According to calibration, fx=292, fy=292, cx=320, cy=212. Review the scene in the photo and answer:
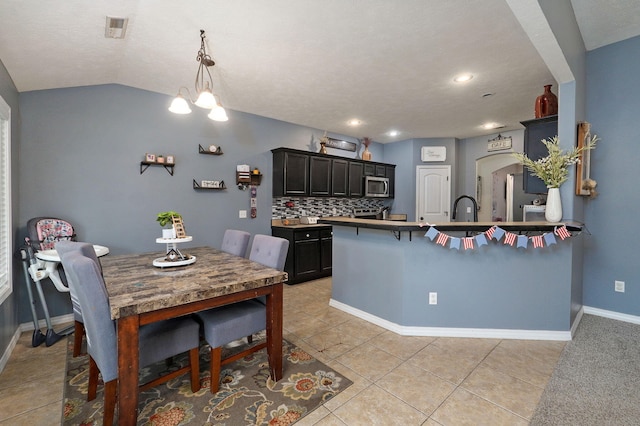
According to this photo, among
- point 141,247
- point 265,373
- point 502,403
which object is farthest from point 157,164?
point 502,403

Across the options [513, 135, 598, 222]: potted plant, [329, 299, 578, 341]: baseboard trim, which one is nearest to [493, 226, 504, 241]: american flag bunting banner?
[513, 135, 598, 222]: potted plant

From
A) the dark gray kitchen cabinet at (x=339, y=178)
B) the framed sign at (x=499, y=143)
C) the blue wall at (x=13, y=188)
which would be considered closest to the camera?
the blue wall at (x=13, y=188)

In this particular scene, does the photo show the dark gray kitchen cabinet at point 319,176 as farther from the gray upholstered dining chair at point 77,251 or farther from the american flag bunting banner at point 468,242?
the gray upholstered dining chair at point 77,251

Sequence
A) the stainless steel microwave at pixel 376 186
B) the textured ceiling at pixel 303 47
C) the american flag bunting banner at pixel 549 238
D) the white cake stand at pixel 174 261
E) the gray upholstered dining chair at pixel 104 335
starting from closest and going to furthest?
the gray upholstered dining chair at pixel 104 335 < the textured ceiling at pixel 303 47 < the white cake stand at pixel 174 261 < the american flag bunting banner at pixel 549 238 < the stainless steel microwave at pixel 376 186

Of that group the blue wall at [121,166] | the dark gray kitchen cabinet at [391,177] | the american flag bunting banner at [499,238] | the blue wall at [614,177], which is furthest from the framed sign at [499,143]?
the blue wall at [121,166]

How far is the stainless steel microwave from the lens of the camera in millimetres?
5848

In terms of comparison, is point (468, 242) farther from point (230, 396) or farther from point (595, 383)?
point (230, 396)

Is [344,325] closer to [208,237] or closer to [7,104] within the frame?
[208,237]

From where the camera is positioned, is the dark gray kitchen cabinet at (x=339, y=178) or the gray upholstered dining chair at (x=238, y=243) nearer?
the gray upholstered dining chair at (x=238, y=243)

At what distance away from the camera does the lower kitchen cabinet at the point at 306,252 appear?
442 cm

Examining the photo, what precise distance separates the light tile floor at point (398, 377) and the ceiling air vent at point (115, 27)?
8.55ft

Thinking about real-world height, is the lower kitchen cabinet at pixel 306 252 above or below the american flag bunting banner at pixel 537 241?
below

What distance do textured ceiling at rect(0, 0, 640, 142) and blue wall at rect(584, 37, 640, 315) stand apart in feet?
1.01

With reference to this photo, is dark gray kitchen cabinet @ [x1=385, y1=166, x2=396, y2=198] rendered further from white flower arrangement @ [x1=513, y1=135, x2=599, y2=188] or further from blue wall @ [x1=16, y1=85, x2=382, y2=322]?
white flower arrangement @ [x1=513, y1=135, x2=599, y2=188]
